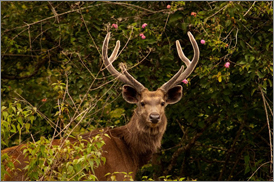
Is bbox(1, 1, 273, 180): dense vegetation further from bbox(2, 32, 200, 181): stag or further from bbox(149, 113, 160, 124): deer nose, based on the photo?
bbox(149, 113, 160, 124): deer nose

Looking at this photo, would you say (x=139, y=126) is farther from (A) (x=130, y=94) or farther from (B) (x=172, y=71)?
(B) (x=172, y=71)

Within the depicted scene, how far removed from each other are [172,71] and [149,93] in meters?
1.28

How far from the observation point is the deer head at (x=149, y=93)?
7.17 metres

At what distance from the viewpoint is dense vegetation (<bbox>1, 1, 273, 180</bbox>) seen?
7.84m

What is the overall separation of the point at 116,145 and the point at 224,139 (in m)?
2.80

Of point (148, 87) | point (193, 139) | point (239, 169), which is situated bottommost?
point (239, 169)

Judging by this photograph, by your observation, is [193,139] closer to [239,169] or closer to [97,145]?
[239,169]

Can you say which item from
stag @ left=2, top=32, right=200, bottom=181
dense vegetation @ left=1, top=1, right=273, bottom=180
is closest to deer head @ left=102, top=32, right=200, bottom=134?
stag @ left=2, top=32, right=200, bottom=181

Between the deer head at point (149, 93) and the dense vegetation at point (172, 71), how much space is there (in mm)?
210

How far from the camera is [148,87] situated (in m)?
8.26

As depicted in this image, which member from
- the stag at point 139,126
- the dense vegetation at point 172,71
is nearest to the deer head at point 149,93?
the stag at point 139,126

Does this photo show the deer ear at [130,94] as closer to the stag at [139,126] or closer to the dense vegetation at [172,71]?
the stag at [139,126]

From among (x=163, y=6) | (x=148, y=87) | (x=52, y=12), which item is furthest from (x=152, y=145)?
(x=52, y=12)

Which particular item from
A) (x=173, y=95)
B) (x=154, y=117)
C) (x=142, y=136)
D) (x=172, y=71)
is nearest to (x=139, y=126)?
(x=142, y=136)
